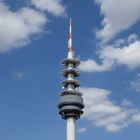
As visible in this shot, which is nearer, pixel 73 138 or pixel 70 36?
pixel 73 138

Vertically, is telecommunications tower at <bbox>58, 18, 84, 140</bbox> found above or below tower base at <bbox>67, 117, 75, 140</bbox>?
above

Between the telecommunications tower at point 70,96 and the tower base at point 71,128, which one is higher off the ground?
the telecommunications tower at point 70,96

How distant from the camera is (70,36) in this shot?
182 metres

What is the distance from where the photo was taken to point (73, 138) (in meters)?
167

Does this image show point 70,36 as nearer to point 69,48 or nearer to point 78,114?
point 69,48

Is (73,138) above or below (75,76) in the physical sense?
below

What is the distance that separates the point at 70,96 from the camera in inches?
6855

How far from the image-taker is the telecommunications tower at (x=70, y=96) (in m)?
173

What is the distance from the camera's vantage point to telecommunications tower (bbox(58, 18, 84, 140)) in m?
173

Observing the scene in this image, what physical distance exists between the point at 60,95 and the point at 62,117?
9.56m

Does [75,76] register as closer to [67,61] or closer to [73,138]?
[67,61]

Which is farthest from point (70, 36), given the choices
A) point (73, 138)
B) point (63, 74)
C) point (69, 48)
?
point (73, 138)

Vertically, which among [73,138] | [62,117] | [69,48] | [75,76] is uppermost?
[69,48]

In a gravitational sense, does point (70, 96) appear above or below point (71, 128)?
above
